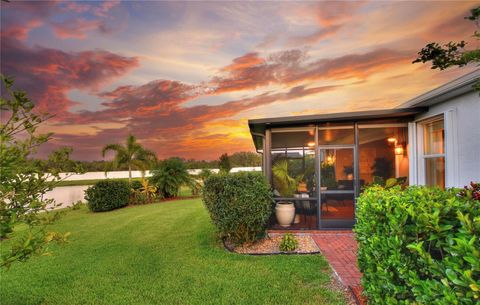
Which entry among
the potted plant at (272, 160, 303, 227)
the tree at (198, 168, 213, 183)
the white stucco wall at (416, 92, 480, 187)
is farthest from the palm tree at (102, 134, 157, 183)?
the white stucco wall at (416, 92, 480, 187)

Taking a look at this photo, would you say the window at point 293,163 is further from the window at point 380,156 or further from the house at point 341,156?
the window at point 380,156

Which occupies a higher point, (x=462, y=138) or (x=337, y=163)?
(x=462, y=138)

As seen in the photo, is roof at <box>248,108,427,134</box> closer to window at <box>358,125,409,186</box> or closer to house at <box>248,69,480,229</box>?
house at <box>248,69,480,229</box>

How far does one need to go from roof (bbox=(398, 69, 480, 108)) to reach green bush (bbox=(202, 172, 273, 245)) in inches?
161

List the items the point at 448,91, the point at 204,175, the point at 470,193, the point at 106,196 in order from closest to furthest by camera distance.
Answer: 1. the point at 470,193
2. the point at 448,91
3. the point at 204,175
4. the point at 106,196

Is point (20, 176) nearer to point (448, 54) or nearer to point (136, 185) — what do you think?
point (448, 54)

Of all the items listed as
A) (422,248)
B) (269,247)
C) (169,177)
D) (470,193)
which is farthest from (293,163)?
(169,177)

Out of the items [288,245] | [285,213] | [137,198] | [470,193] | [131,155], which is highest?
[131,155]

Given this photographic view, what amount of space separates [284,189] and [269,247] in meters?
2.18

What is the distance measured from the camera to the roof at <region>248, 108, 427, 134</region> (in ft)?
22.5

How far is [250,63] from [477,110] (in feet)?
24.7

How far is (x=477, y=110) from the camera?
512 centimetres

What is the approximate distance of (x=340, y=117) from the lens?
23.1 ft

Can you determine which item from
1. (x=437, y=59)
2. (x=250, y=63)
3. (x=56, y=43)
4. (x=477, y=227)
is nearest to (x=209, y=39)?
(x=250, y=63)
